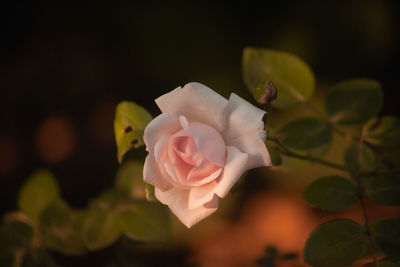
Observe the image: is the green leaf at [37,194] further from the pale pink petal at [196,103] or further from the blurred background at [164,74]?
the pale pink petal at [196,103]

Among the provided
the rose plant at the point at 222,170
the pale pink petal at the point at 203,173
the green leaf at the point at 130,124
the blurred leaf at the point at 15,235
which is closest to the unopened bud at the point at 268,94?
the rose plant at the point at 222,170

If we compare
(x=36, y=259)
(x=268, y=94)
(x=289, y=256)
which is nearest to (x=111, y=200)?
(x=36, y=259)

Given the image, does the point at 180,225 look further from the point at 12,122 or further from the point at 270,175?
the point at 12,122

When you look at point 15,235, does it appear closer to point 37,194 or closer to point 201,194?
point 37,194

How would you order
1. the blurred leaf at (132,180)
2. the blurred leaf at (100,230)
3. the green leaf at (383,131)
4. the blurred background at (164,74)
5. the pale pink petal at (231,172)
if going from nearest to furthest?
the pale pink petal at (231,172)
the green leaf at (383,131)
the blurred leaf at (100,230)
the blurred leaf at (132,180)
the blurred background at (164,74)

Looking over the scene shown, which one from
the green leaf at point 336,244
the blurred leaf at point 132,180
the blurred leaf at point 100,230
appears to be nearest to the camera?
the green leaf at point 336,244

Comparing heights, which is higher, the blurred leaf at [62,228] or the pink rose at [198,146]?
the pink rose at [198,146]
